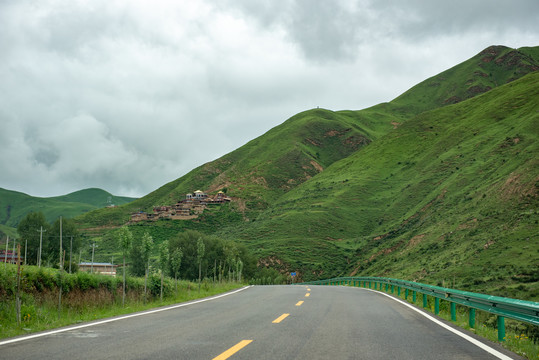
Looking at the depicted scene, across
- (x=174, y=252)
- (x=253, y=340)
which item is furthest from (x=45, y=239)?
(x=253, y=340)

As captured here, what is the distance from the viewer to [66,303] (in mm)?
14281

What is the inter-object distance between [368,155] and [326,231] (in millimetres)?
45119

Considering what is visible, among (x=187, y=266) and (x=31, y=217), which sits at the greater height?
(x=31, y=217)

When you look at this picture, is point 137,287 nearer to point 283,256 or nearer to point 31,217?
point 283,256

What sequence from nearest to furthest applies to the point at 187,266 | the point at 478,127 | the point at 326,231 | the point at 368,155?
the point at 187,266 < the point at 326,231 < the point at 478,127 < the point at 368,155

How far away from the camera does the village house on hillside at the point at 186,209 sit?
134400 mm

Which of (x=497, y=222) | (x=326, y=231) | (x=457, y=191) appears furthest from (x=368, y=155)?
(x=497, y=222)

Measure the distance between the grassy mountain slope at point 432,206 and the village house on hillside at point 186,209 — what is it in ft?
102

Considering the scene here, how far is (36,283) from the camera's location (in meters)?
13.6

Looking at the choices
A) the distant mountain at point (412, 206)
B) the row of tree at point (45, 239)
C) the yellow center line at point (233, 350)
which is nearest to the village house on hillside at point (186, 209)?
the distant mountain at point (412, 206)

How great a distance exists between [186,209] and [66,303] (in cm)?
12451

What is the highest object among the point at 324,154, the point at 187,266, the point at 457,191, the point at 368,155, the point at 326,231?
the point at 324,154

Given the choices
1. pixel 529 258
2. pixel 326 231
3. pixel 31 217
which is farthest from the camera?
pixel 31 217

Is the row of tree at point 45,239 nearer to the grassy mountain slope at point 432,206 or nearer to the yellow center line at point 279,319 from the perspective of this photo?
the grassy mountain slope at point 432,206
